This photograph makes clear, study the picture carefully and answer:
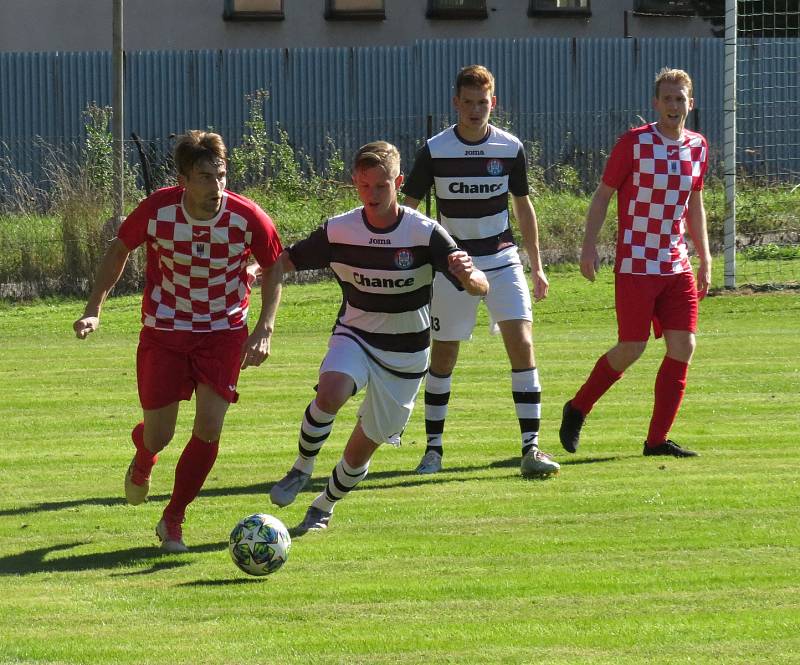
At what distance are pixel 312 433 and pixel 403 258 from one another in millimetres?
983

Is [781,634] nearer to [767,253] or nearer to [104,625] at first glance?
[104,625]

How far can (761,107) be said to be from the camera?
24469 mm

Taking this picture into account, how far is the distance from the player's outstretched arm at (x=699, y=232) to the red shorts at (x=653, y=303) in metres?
→ 0.29

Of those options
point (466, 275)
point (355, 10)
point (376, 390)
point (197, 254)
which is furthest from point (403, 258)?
point (355, 10)

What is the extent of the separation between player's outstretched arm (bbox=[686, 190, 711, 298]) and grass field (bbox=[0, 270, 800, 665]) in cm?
101

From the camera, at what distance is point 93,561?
6.93 m

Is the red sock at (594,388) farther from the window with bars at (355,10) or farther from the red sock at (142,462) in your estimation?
the window with bars at (355,10)

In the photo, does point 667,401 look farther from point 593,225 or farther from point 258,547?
point 258,547

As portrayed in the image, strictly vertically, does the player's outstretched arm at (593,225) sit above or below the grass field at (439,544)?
above

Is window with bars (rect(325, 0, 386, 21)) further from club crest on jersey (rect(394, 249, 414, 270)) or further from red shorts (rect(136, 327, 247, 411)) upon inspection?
club crest on jersey (rect(394, 249, 414, 270))

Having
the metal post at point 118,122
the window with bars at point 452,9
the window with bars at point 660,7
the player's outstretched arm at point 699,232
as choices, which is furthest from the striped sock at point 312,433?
the window with bars at point 660,7

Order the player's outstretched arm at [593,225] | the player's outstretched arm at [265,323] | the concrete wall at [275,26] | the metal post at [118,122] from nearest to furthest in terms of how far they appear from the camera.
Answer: the player's outstretched arm at [265,323]
the player's outstretched arm at [593,225]
the metal post at [118,122]
the concrete wall at [275,26]

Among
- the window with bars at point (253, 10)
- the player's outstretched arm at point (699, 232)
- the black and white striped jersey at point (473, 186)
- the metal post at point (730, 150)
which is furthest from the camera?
the window with bars at point (253, 10)

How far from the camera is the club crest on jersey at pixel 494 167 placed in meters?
9.02
